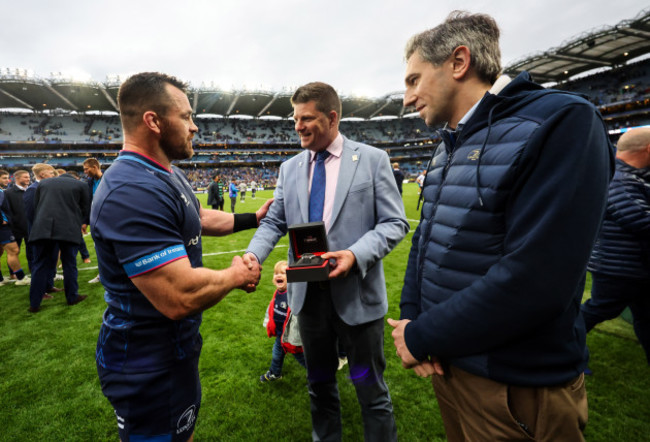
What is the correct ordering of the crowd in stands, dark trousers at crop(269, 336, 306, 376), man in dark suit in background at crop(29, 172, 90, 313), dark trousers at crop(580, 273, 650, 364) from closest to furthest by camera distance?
dark trousers at crop(580, 273, 650, 364), dark trousers at crop(269, 336, 306, 376), man in dark suit in background at crop(29, 172, 90, 313), the crowd in stands

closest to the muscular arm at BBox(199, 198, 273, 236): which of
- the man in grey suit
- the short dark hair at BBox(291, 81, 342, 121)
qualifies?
the man in grey suit

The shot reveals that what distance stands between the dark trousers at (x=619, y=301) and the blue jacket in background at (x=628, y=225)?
0.09 m

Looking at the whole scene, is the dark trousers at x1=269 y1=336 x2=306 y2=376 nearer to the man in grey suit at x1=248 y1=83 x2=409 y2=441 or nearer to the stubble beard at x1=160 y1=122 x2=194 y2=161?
the man in grey suit at x1=248 y1=83 x2=409 y2=441

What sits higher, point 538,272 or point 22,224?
point 538,272

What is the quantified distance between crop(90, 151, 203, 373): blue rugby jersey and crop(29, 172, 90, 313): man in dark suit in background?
4.43 m

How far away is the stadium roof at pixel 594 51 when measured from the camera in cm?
2817

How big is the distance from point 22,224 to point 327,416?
799 centimetres

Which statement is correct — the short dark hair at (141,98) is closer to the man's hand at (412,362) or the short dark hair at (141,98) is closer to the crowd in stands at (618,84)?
the man's hand at (412,362)

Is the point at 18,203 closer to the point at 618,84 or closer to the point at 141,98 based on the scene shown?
the point at 141,98

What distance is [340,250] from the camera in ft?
6.22

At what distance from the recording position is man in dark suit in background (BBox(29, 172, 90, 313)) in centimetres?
466

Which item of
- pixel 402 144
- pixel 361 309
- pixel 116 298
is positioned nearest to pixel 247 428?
pixel 361 309

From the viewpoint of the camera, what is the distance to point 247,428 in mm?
2518

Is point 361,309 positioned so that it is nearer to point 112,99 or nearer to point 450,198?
point 450,198
